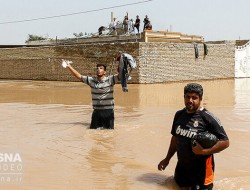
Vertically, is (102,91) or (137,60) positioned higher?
(137,60)

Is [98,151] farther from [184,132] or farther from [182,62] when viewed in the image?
[182,62]

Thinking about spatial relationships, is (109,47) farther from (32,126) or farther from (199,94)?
(199,94)

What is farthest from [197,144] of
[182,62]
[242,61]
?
[242,61]

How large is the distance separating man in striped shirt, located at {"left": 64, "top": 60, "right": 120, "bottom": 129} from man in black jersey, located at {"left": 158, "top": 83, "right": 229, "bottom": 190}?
330cm

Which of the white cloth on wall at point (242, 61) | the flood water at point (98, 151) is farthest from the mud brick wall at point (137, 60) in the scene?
the flood water at point (98, 151)

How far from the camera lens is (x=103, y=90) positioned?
22.2 ft

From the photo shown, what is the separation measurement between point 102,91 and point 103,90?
3 centimetres

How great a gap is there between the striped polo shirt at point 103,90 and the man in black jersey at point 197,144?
3301 mm

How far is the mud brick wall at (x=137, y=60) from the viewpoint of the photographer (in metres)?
20.5

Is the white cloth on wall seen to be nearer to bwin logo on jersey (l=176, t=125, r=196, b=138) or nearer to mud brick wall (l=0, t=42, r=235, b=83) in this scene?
mud brick wall (l=0, t=42, r=235, b=83)

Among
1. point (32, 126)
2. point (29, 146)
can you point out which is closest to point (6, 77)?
point (32, 126)

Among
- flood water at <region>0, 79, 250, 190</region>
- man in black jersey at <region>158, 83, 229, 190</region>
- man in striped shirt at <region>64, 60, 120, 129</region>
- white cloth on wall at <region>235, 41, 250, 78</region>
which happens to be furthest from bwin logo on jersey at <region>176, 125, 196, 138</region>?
white cloth on wall at <region>235, 41, 250, 78</region>

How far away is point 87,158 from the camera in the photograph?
5.28 meters

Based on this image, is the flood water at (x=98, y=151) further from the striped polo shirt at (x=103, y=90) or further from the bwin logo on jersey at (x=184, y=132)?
the bwin logo on jersey at (x=184, y=132)
